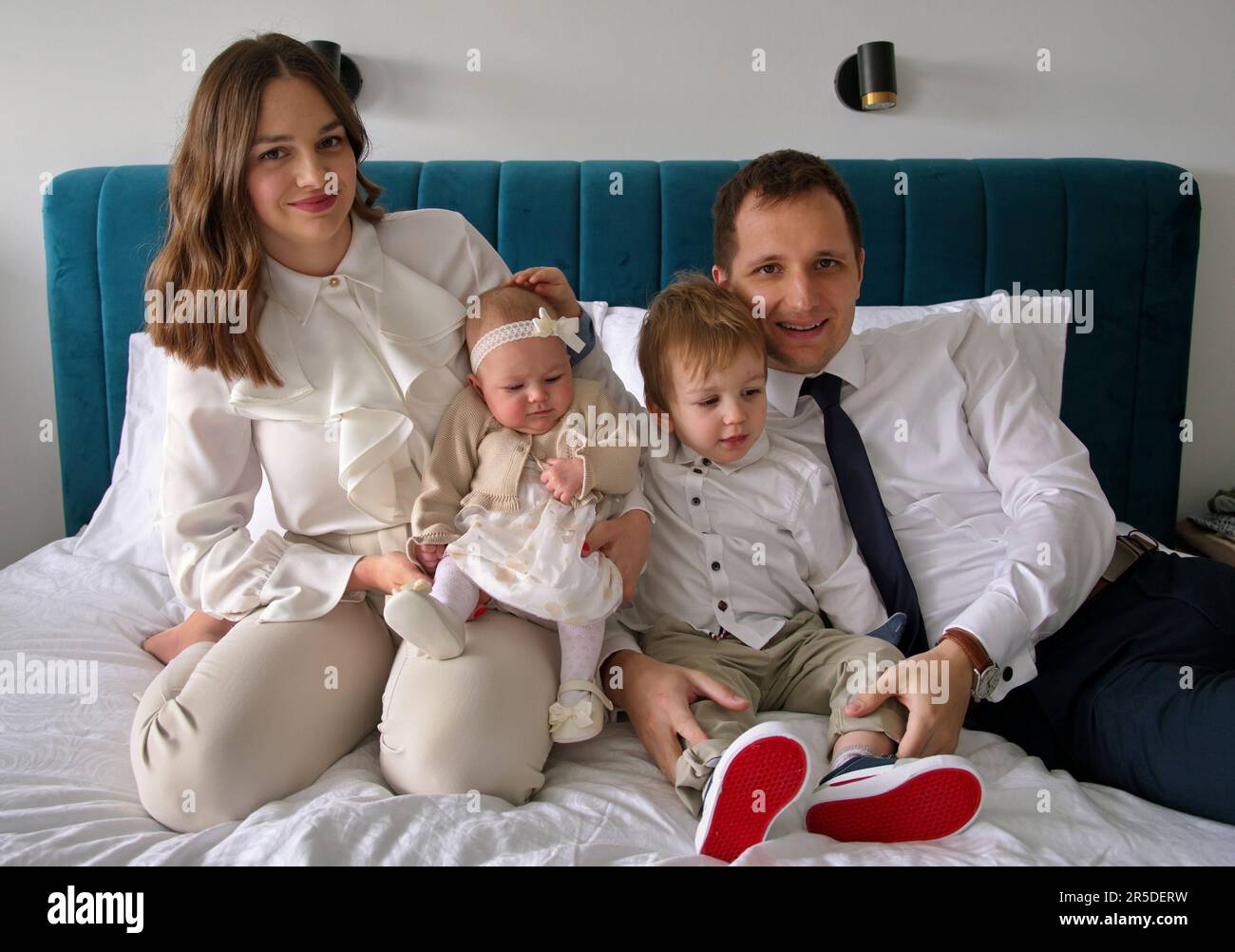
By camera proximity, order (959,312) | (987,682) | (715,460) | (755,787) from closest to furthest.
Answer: (755,787)
(987,682)
(715,460)
(959,312)

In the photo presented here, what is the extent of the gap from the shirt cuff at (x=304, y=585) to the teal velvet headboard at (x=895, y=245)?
1188mm

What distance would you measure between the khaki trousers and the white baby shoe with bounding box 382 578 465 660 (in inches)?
13.5

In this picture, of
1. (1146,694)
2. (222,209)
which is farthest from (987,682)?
(222,209)

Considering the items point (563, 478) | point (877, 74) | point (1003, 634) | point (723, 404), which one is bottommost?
point (1003, 634)

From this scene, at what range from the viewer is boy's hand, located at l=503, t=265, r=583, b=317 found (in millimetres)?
1494

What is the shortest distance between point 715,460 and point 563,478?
0.27 meters

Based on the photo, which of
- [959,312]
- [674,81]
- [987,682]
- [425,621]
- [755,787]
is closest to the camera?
[755,787]

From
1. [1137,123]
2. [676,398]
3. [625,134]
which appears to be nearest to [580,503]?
[676,398]

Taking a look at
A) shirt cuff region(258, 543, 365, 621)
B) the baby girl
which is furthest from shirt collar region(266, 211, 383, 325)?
shirt cuff region(258, 543, 365, 621)

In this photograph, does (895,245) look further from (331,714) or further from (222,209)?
(331,714)

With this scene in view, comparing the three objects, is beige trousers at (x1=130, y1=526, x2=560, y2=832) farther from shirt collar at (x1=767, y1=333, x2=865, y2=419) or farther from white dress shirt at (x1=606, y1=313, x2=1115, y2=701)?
shirt collar at (x1=767, y1=333, x2=865, y2=419)

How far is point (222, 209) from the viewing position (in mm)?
1385

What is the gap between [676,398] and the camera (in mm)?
1480
